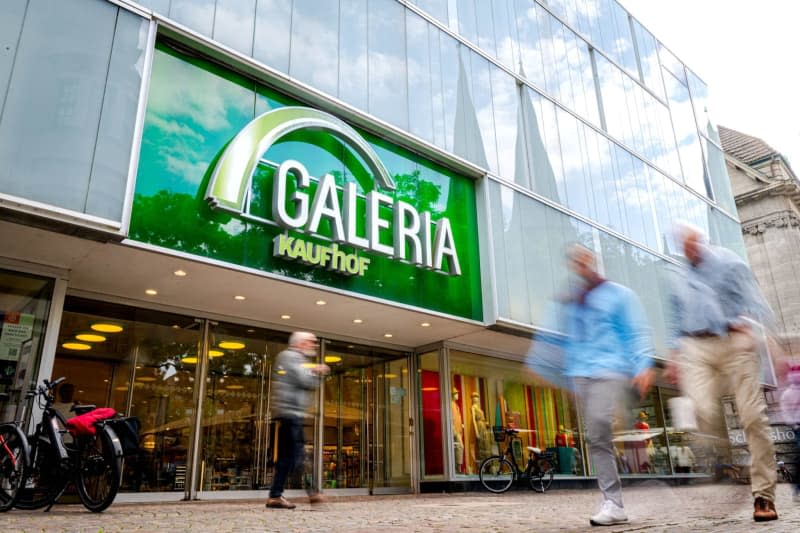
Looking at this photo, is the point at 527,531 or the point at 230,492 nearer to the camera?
the point at 527,531

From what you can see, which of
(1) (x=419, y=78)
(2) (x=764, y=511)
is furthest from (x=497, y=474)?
(2) (x=764, y=511)

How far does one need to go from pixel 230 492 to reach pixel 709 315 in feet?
28.0

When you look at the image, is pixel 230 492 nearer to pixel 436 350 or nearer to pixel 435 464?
pixel 435 464

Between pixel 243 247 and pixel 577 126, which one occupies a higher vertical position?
pixel 577 126

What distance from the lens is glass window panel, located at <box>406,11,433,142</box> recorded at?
474 inches

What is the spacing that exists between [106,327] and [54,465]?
415 cm

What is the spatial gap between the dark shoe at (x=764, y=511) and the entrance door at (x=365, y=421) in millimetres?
8903

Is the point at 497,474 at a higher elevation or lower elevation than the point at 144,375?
lower

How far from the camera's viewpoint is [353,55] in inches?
441

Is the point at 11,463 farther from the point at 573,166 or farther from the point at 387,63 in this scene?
the point at 573,166

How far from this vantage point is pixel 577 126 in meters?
16.6

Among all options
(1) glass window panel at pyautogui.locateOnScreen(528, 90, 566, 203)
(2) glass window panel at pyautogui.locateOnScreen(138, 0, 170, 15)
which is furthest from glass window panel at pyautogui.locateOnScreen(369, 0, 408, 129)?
(1) glass window panel at pyautogui.locateOnScreen(528, 90, 566, 203)

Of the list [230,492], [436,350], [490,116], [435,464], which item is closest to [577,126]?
Result: [490,116]

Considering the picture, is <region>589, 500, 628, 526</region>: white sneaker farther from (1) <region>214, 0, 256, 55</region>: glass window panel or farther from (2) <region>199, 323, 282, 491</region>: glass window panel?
(1) <region>214, 0, 256, 55</region>: glass window panel
